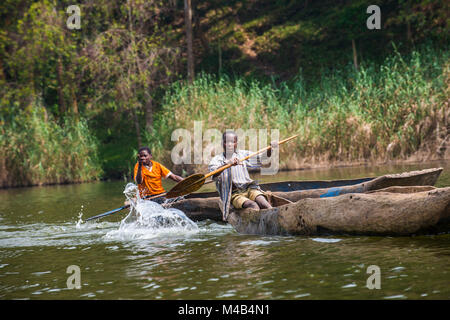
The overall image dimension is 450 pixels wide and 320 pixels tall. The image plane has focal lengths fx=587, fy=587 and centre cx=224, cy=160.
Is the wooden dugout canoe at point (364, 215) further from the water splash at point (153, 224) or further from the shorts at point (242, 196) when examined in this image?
the water splash at point (153, 224)

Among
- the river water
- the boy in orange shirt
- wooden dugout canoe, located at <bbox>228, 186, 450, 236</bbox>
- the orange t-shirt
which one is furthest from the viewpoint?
the orange t-shirt

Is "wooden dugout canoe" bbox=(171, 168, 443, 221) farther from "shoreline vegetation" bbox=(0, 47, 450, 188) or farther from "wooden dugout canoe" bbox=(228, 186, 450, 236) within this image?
"shoreline vegetation" bbox=(0, 47, 450, 188)

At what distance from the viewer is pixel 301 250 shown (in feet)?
19.0

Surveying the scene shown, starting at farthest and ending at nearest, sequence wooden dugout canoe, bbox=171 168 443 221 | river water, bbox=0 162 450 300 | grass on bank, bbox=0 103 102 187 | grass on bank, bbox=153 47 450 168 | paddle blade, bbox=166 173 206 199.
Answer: grass on bank, bbox=0 103 102 187 → grass on bank, bbox=153 47 450 168 → paddle blade, bbox=166 173 206 199 → wooden dugout canoe, bbox=171 168 443 221 → river water, bbox=0 162 450 300

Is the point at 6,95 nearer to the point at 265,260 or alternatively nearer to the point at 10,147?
the point at 10,147

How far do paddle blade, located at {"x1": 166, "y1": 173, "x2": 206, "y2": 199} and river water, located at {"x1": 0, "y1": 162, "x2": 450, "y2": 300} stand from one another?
1.89 ft

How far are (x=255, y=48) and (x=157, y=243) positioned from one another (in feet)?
63.6

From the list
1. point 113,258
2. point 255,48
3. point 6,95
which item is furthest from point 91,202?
point 255,48

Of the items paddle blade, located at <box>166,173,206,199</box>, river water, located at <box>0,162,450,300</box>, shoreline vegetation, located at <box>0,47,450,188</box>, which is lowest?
Answer: river water, located at <box>0,162,450,300</box>

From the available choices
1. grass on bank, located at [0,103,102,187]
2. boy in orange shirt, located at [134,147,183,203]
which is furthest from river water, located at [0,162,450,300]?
grass on bank, located at [0,103,102,187]

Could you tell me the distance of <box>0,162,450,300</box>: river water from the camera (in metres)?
4.43

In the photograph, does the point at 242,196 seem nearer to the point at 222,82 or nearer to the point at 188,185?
the point at 188,185

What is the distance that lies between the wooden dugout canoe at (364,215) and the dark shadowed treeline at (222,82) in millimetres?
8130

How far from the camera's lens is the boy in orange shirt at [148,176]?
28.5ft
